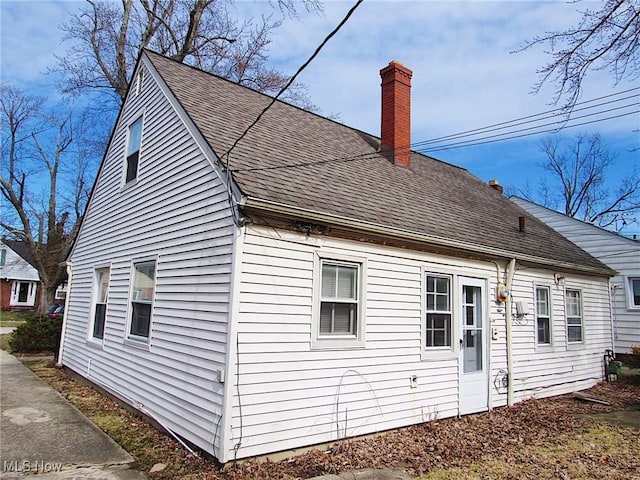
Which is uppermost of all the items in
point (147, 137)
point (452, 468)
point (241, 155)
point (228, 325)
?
point (147, 137)

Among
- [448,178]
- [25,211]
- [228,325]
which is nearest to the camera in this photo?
[228,325]

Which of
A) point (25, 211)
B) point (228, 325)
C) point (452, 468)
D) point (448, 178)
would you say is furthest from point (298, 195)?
point (25, 211)

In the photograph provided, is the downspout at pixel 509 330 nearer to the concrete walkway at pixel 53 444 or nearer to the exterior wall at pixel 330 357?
the exterior wall at pixel 330 357

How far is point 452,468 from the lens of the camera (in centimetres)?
541

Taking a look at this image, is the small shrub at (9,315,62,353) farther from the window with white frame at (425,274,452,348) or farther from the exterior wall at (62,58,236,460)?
the window with white frame at (425,274,452,348)

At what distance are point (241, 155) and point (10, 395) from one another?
20.4 feet

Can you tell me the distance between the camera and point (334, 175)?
7906 millimetres

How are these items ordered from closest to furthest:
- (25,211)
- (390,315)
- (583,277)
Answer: (390,315) → (583,277) → (25,211)

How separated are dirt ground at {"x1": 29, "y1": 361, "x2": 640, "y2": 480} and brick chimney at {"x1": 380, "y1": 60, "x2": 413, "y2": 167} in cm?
620

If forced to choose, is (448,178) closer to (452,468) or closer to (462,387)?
(462,387)

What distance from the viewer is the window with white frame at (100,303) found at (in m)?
9.21

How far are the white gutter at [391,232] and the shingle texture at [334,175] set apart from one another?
9 cm

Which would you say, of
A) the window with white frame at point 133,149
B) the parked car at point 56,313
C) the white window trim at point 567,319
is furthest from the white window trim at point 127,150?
the parked car at point 56,313

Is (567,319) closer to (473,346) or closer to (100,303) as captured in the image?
(473,346)
